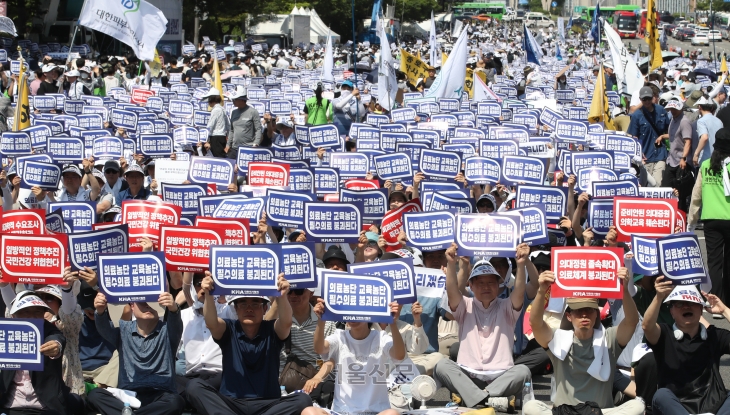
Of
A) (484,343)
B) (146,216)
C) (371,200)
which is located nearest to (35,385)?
(146,216)

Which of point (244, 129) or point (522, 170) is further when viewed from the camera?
point (244, 129)

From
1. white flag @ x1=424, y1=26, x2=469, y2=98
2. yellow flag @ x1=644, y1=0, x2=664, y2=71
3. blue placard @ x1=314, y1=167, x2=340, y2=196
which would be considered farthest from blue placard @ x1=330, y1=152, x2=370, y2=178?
yellow flag @ x1=644, y1=0, x2=664, y2=71

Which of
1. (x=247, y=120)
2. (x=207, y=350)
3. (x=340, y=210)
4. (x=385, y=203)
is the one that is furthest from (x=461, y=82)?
(x=207, y=350)

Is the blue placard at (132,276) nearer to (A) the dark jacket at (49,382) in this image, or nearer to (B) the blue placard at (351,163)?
(A) the dark jacket at (49,382)

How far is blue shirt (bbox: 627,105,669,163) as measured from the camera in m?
15.4

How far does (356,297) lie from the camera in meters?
7.75

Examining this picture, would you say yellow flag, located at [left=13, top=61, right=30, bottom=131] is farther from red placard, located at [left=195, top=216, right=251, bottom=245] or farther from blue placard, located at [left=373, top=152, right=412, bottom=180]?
red placard, located at [left=195, top=216, right=251, bottom=245]

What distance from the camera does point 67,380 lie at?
26.5ft

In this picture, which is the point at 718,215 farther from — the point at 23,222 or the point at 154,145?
the point at 154,145

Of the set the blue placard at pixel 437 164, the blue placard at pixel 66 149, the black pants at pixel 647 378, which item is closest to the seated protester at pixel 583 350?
the black pants at pixel 647 378

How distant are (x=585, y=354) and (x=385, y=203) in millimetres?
4092

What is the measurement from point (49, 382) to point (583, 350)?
3.50m

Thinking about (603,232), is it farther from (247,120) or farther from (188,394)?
(247,120)

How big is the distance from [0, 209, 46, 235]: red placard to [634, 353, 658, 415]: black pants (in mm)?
4993
